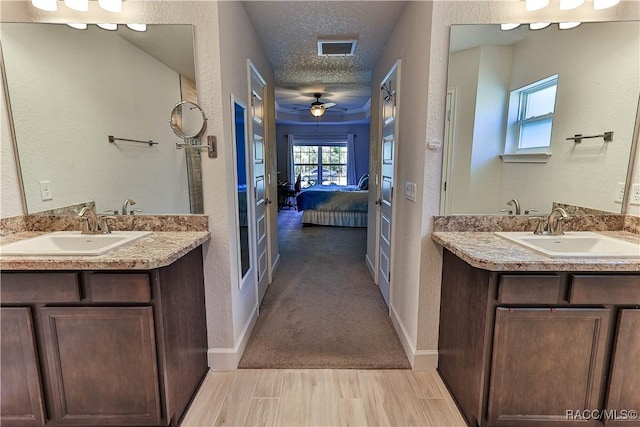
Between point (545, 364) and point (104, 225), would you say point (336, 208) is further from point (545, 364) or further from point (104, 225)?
point (545, 364)

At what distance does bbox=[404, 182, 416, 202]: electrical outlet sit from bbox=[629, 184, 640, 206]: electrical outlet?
3.91ft

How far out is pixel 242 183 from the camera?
2.21 metres

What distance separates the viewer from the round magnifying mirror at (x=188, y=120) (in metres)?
1.78

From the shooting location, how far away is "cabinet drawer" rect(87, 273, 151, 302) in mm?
1358

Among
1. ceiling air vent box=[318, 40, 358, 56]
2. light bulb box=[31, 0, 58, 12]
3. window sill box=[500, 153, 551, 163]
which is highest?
ceiling air vent box=[318, 40, 358, 56]

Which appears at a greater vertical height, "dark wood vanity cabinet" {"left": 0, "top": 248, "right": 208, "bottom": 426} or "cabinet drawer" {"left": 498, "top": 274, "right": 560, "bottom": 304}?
"cabinet drawer" {"left": 498, "top": 274, "right": 560, "bottom": 304}

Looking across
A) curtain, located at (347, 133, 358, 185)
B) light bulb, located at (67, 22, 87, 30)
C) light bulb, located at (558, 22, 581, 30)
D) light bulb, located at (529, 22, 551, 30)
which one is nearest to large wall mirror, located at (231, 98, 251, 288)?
light bulb, located at (67, 22, 87, 30)

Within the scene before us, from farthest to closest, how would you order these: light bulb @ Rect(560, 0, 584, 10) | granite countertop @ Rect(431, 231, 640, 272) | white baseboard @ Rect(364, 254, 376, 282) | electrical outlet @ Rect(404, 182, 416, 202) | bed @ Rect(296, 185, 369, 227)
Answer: bed @ Rect(296, 185, 369, 227) → white baseboard @ Rect(364, 254, 376, 282) → electrical outlet @ Rect(404, 182, 416, 202) → light bulb @ Rect(560, 0, 584, 10) → granite countertop @ Rect(431, 231, 640, 272)

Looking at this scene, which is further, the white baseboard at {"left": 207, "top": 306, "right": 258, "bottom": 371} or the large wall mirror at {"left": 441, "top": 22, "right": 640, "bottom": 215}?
the white baseboard at {"left": 207, "top": 306, "right": 258, "bottom": 371}

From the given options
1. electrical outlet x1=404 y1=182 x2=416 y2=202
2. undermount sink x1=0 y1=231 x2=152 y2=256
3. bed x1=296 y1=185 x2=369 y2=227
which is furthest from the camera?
bed x1=296 y1=185 x2=369 y2=227

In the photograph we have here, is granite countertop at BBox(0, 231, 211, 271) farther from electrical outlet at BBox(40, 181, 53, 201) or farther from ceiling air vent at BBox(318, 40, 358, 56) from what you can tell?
ceiling air vent at BBox(318, 40, 358, 56)

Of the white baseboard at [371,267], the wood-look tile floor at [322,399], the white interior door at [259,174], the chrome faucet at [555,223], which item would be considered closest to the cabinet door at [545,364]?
the wood-look tile floor at [322,399]

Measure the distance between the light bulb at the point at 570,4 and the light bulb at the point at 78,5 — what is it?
2619 millimetres

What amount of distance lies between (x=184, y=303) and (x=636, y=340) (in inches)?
85.6
